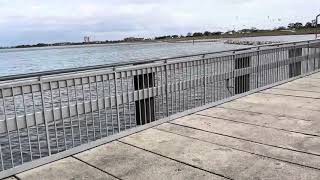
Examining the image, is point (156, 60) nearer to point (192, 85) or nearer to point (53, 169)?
point (192, 85)

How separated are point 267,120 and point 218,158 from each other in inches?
94.4

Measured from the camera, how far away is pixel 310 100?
9.16 m

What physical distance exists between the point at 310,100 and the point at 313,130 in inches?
110

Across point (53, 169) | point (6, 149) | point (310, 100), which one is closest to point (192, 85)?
point (310, 100)

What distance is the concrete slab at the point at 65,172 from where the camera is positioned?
4.79 m

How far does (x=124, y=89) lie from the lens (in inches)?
326

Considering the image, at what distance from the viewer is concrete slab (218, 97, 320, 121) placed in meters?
7.62

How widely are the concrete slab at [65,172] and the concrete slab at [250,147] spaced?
2023 millimetres

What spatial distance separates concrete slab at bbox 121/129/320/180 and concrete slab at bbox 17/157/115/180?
3.59ft

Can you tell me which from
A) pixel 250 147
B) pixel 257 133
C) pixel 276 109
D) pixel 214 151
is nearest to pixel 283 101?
pixel 276 109

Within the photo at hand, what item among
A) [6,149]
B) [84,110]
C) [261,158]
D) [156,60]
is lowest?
[6,149]

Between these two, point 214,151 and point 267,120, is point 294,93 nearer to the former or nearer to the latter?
point 267,120

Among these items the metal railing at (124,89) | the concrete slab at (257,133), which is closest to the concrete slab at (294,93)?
the metal railing at (124,89)

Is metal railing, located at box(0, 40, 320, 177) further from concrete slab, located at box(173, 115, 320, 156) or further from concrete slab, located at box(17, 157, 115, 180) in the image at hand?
concrete slab, located at box(173, 115, 320, 156)
